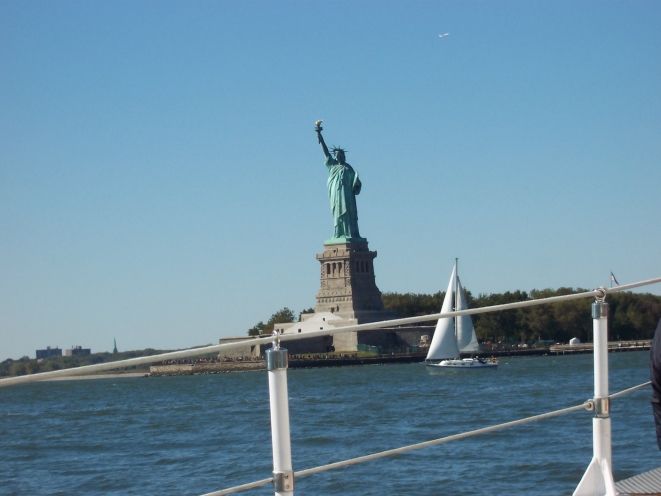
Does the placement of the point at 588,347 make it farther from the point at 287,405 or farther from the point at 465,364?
the point at 287,405

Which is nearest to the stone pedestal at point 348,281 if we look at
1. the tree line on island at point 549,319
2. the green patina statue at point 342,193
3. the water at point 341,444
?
the green patina statue at point 342,193

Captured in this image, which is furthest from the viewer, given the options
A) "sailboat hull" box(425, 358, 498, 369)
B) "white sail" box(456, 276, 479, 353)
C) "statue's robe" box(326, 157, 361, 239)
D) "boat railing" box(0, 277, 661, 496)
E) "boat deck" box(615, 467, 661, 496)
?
"statue's robe" box(326, 157, 361, 239)

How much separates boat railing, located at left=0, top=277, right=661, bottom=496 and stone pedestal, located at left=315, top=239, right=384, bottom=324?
8942 centimetres

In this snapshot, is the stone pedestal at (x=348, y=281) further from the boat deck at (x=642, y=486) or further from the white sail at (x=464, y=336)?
the boat deck at (x=642, y=486)

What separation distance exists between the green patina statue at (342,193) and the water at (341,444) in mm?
44657

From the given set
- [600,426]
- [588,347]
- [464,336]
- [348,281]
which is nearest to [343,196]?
[348,281]

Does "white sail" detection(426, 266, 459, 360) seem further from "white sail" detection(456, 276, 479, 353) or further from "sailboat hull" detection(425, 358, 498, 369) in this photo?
"white sail" detection(456, 276, 479, 353)

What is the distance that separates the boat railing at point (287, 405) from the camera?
13.3 ft

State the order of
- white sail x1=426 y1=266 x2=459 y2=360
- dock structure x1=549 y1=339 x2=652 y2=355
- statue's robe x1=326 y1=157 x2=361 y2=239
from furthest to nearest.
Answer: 1. dock structure x1=549 y1=339 x2=652 y2=355
2. statue's robe x1=326 y1=157 x2=361 y2=239
3. white sail x1=426 y1=266 x2=459 y2=360

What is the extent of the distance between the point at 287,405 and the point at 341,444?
2429 centimetres

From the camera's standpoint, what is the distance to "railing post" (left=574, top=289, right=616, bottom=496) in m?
5.06

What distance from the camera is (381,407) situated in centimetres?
4050

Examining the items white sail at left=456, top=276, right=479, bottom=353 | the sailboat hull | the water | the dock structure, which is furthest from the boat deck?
the dock structure

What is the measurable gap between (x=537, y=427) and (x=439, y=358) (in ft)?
161
